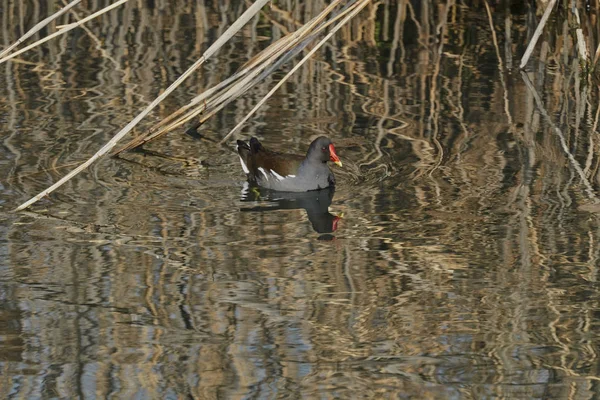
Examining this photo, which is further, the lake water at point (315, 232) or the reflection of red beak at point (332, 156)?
the reflection of red beak at point (332, 156)

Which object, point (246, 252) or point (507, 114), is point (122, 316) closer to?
point (246, 252)

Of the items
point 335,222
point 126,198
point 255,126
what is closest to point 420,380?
point 335,222

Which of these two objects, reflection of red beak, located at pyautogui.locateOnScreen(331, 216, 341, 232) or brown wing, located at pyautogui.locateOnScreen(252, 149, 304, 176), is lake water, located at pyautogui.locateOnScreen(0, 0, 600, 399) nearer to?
reflection of red beak, located at pyautogui.locateOnScreen(331, 216, 341, 232)

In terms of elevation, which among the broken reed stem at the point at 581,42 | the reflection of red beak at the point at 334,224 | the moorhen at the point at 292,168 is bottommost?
the reflection of red beak at the point at 334,224

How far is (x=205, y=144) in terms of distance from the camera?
7.68m

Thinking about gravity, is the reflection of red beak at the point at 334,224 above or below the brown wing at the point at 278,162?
below

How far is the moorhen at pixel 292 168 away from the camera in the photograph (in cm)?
704

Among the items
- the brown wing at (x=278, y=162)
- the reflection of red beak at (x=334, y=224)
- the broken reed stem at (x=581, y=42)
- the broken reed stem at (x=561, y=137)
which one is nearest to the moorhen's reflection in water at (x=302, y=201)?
the reflection of red beak at (x=334, y=224)

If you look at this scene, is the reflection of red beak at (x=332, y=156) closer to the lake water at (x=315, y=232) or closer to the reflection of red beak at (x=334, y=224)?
the lake water at (x=315, y=232)

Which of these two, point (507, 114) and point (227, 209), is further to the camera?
point (507, 114)

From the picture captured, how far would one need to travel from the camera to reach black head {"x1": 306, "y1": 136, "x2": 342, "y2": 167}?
7051 millimetres

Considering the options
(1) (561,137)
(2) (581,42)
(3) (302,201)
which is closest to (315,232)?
(3) (302,201)

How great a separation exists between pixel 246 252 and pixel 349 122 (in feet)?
8.30

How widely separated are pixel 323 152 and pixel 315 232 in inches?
39.1
